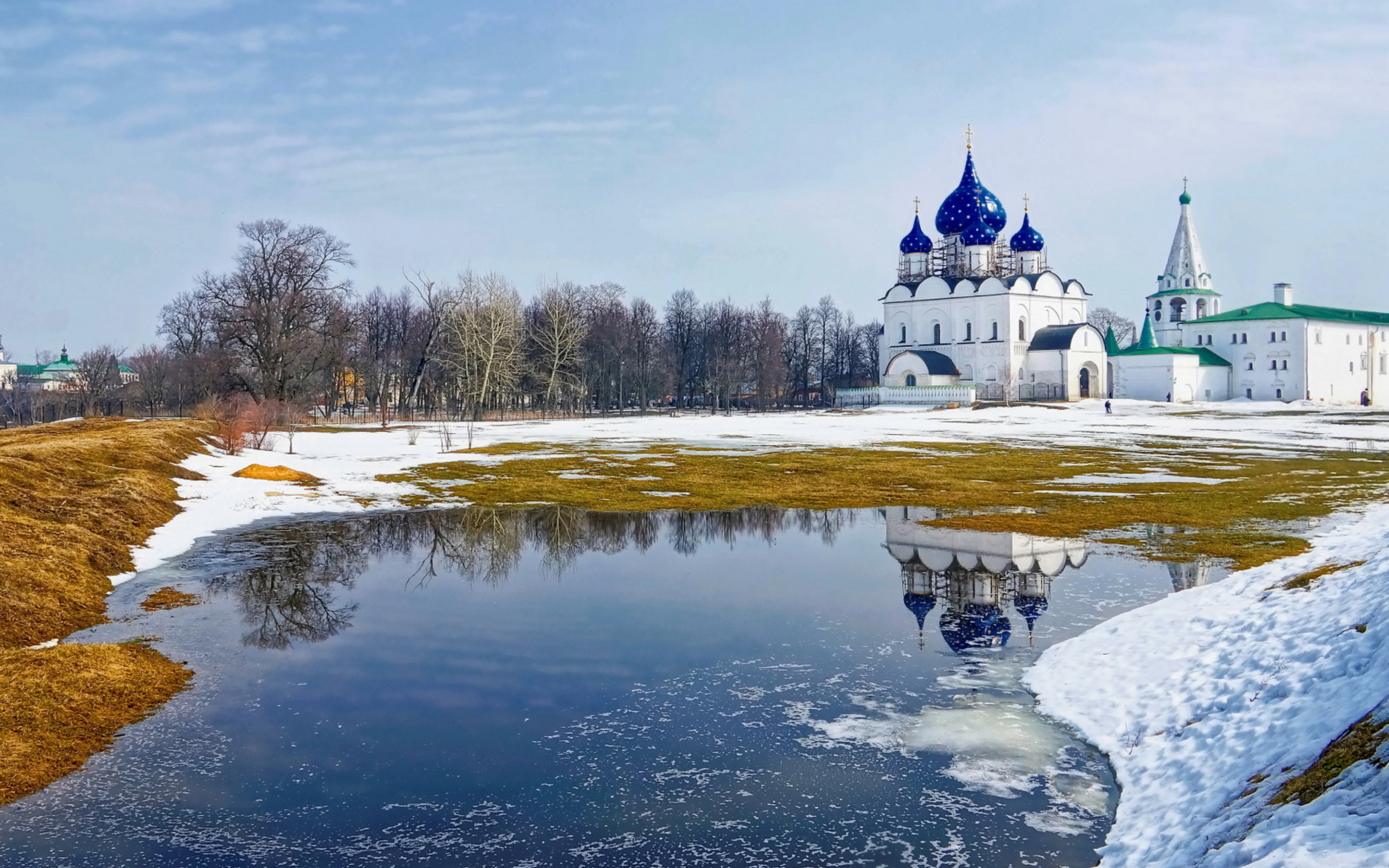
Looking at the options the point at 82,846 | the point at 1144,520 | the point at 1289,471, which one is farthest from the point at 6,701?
the point at 1289,471

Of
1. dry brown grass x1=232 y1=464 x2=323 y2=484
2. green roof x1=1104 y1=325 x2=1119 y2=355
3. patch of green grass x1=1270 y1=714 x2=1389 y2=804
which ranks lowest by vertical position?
patch of green grass x1=1270 y1=714 x2=1389 y2=804

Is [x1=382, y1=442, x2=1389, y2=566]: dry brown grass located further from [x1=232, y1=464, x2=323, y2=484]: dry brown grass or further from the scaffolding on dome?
the scaffolding on dome

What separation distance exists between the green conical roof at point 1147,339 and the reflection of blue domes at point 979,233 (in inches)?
520

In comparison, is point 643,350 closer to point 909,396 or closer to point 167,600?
point 909,396

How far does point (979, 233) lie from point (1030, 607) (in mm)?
70263

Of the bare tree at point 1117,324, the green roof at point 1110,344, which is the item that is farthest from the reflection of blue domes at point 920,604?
the bare tree at point 1117,324

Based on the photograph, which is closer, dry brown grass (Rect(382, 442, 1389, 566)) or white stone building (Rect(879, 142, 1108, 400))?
dry brown grass (Rect(382, 442, 1389, 566))

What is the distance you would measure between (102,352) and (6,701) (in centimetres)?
7739

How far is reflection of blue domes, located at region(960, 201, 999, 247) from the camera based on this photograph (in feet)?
253

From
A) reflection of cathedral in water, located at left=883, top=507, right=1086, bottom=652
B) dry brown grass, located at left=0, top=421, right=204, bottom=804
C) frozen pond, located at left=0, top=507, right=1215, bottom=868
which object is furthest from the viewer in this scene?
reflection of cathedral in water, located at left=883, top=507, right=1086, bottom=652

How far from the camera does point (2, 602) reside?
1059 cm

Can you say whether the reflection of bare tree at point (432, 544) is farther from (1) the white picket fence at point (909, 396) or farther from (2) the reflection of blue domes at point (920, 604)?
(1) the white picket fence at point (909, 396)

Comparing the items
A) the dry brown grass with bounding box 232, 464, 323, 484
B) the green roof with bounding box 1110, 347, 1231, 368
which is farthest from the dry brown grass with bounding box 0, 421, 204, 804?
the green roof with bounding box 1110, 347, 1231, 368

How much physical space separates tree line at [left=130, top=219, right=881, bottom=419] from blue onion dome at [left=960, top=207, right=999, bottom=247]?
17332mm
